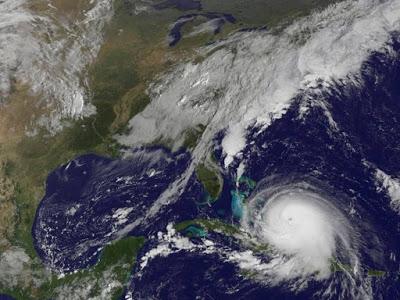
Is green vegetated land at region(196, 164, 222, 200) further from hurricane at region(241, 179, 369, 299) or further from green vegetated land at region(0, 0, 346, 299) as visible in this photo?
hurricane at region(241, 179, 369, 299)

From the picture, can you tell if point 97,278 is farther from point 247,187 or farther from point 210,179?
point 247,187

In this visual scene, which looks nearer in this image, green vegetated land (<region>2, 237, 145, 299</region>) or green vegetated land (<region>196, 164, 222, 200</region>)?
green vegetated land (<region>2, 237, 145, 299</region>)

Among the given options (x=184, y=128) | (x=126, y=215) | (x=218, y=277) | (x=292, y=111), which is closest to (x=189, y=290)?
(x=218, y=277)

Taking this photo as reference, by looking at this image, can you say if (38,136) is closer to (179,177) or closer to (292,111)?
(179,177)

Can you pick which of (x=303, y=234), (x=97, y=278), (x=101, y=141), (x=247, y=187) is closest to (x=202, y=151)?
(x=247, y=187)

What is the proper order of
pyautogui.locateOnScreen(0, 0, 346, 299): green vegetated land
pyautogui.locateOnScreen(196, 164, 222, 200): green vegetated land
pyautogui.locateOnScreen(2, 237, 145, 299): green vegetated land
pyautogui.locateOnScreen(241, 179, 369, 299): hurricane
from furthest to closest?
1. pyautogui.locateOnScreen(196, 164, 222, 200): green vegetated land
2. pyautogui.locateOnScreen(0, 0, 346, 299): green vegetated land
3. pyautogui.locateOnScreen(2, 237, 145, 299): green vegetated land
4. pyautogui.locateOnScreen(241, 179, 369, 299): hurricane

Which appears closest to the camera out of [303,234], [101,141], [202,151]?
[303,234]

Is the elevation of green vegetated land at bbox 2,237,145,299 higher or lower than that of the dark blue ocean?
lower

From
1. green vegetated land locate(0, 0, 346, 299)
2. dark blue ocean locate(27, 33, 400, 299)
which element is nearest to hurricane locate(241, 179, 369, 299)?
dark blue ocean locate(27, 33, 400, 299)
